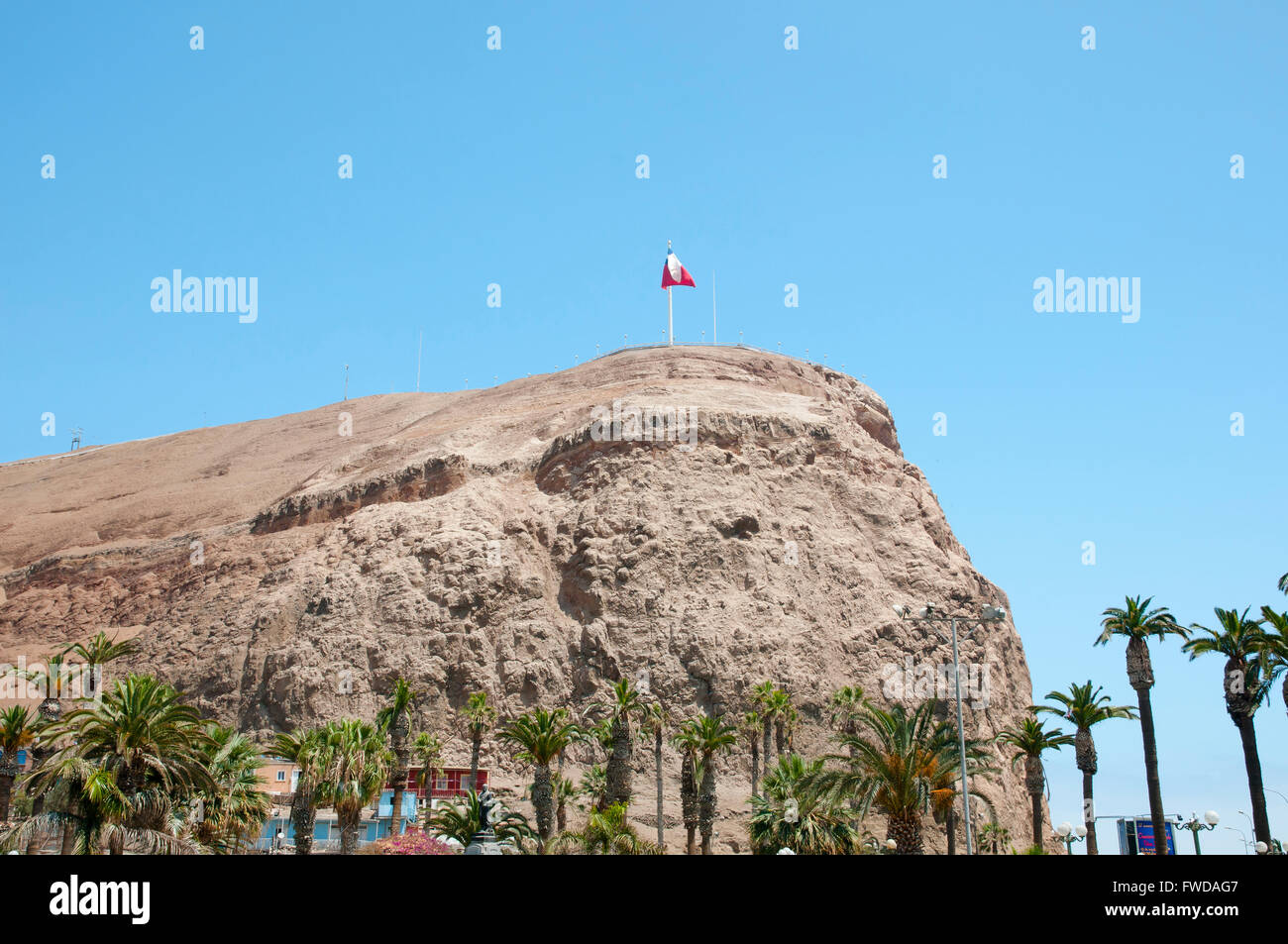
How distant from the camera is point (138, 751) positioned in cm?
2630

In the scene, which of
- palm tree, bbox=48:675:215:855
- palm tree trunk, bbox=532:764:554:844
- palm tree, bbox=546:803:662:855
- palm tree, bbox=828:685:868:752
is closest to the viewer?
palm tree, bbox=48:675:215:855

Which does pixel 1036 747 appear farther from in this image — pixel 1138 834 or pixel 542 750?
pixel 1138 834

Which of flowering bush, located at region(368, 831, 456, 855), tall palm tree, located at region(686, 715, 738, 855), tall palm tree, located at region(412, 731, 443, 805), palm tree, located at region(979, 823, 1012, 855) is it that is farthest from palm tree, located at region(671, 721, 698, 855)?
palm tree, located at region(979, 823, 1012, 855)

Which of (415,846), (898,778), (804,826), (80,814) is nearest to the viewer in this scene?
(80,814)

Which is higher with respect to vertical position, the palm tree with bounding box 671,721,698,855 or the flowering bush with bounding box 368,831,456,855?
the palm tree with bounding box 671,721,698,855

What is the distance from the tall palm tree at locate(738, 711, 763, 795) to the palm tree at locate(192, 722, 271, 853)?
64.5 ft

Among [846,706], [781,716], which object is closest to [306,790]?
[781,716]

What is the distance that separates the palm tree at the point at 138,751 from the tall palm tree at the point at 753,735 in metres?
24.9

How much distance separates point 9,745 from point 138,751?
50.9ft

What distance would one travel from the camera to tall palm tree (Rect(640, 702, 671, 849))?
44.6 m

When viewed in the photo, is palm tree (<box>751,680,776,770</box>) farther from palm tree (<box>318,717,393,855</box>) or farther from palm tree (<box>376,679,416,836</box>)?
palm tree (<box>318,717,393,855</box>)

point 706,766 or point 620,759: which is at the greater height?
point 620,759
